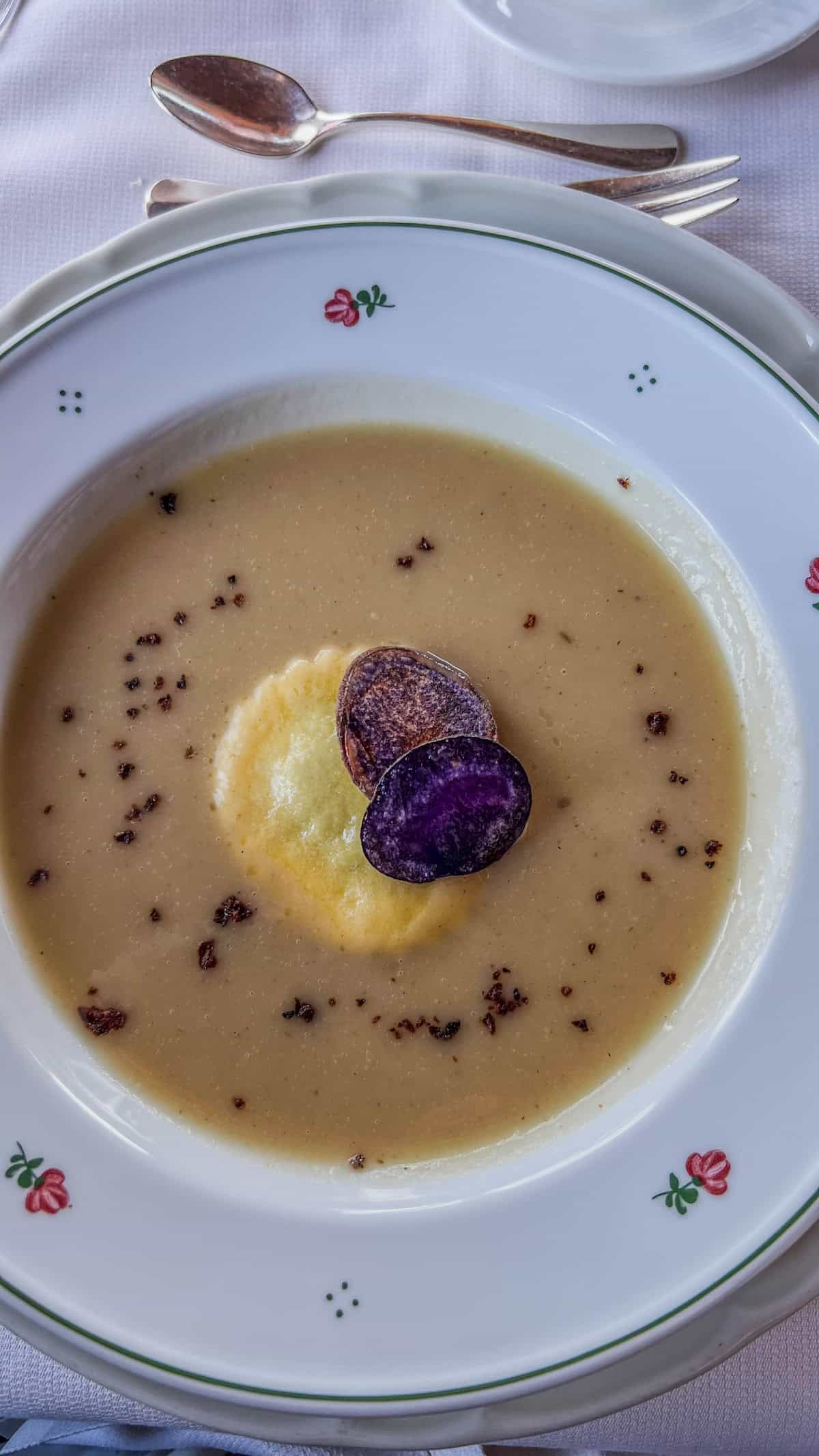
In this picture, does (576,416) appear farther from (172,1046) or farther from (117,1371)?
(117,1371)

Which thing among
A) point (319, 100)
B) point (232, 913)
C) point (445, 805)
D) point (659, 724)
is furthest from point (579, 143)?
point (232, 913)

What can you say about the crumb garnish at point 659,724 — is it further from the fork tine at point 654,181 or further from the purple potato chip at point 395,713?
the fork tine at point 654,181

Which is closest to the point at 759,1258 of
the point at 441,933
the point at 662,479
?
the point at 441,933

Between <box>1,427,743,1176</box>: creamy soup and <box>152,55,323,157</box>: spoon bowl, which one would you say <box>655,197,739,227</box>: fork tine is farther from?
<box>152,55,323,157</box>: spoon bowl

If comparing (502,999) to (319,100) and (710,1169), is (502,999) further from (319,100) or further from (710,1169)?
(319,100)

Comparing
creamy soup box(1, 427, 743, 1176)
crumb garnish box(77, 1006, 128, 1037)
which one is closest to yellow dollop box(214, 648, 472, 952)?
creamy soup box(1, 427, 743, 1176)
